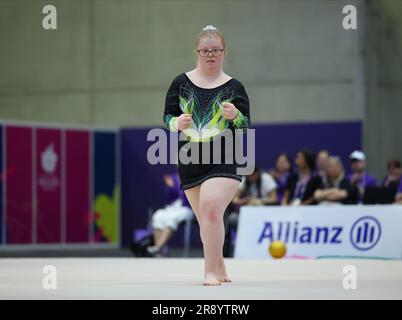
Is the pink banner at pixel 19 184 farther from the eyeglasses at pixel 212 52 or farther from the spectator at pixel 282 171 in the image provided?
the eyeglasses at pixel 212 52

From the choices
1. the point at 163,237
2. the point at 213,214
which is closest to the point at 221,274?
the point at 213,214

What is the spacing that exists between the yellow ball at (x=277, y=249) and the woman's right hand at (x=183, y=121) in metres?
5.45

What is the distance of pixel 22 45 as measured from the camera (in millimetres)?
19672

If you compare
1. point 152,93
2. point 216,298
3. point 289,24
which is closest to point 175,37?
point 152,93

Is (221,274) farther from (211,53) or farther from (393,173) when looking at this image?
(393,173)

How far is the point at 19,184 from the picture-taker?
1730 cm

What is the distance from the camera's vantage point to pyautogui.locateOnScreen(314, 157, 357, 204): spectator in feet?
41.8

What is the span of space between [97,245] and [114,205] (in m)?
0.99

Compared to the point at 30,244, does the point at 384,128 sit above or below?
above

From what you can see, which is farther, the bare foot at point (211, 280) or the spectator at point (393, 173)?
the spectator at point (393, 173)

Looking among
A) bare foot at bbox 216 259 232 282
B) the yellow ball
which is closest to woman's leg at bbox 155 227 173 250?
the yellow ball

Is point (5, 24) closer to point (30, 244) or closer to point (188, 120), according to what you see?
point (30, 244)

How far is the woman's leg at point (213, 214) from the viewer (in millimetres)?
6484

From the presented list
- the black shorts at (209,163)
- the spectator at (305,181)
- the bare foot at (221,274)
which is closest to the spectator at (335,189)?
the spectator at (305,181)
